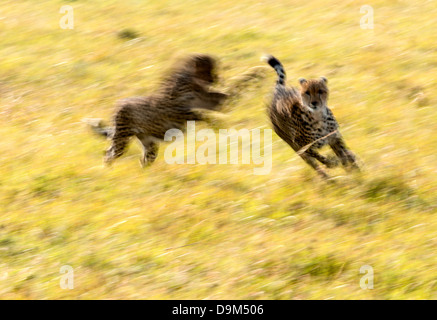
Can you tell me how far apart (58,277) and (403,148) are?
133 inches

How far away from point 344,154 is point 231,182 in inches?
41.1

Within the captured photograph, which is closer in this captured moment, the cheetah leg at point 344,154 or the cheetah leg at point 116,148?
the cheetah leg at point 344,154

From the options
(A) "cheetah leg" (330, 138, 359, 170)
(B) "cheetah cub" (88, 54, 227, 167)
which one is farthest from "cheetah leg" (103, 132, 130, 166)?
(A) "cheetah leg" (330, 138, 359, 170)

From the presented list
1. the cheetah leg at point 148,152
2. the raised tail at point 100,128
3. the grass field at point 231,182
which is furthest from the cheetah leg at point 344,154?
the raised tail at point 100,128

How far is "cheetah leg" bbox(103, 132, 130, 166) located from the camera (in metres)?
8.20

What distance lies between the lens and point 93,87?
1098 cm

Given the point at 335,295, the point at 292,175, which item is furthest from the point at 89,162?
the point at 335,295

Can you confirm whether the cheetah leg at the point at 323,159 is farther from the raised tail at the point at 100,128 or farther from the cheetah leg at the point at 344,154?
the raised tail at the point at 100,128

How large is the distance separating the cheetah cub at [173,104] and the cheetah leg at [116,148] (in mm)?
20

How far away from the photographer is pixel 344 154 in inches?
297

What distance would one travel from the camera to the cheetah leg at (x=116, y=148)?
26.9 feet

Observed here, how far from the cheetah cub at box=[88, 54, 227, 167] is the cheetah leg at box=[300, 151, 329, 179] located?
0.99m

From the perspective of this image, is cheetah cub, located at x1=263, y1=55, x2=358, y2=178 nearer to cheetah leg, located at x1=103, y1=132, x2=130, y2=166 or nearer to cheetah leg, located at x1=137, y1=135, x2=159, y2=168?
cheetah leg, located at x1=137, y1=135, x2=159, y2=168
